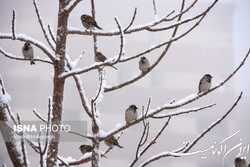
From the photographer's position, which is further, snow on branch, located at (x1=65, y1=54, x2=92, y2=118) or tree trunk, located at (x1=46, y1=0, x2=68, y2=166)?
snow on branch, located at (x1=65, y1=54, x2=92, y2=118)

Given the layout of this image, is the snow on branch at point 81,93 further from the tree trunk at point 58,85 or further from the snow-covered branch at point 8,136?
the snow-covered branch at point 8,136

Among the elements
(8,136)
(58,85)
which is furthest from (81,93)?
(8,136)

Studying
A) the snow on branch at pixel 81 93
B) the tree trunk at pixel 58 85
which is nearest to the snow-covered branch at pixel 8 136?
the tree trunk at pixel 58 85

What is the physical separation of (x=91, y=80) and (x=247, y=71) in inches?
1116

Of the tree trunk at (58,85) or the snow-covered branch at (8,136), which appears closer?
the snow-covered branch at (8,136)

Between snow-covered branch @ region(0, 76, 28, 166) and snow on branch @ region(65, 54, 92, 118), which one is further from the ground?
snow on branch @ region(65, 54, 92, 118)

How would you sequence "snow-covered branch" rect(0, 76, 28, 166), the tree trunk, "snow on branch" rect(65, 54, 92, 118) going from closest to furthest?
"snow-covered branch" rect(0, 76, 28, 166) → the tree trunk → "snow on branch" rect(65, 54, 92, 118)

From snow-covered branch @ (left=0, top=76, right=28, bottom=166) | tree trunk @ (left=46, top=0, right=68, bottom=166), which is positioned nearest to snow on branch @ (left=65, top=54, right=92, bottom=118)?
tree trunk @ (left=46, top=0, right=68, bottom=166)

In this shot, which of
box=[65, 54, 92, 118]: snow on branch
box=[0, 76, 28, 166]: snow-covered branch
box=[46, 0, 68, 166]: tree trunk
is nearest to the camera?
box=[0, 76, 28, 166]: snow-covered branch

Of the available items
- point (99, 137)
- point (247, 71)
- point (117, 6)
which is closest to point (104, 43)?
point (117, 6)

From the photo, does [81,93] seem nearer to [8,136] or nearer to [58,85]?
[58,85]

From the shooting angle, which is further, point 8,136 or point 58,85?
point 58,85

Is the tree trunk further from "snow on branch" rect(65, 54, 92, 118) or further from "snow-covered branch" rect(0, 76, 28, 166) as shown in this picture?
"snow on branch" rect(65, 54, 92, 118)

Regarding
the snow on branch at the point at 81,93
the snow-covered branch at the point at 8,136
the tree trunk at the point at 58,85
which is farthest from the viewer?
the snow on branch at the point at 81,93
